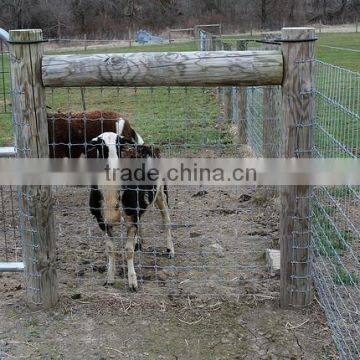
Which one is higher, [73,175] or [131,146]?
[131,146]

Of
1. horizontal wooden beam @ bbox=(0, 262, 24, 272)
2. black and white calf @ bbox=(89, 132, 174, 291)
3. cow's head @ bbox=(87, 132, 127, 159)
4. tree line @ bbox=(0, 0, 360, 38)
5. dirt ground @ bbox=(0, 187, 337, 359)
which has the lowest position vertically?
dirt ground @ bbox=(0, 187, 337, 359)

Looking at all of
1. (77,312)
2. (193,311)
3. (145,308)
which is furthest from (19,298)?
(193,311)

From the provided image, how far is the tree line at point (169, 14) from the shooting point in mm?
55438

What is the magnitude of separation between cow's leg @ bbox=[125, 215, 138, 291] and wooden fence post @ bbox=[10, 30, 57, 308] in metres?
0.61

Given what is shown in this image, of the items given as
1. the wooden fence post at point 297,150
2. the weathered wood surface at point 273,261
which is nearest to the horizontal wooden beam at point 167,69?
the wooden fence post at point 297,150

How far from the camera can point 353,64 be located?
691 inches

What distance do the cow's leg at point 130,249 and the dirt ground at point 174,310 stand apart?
3.6 inches

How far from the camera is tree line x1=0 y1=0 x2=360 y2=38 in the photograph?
55438mm

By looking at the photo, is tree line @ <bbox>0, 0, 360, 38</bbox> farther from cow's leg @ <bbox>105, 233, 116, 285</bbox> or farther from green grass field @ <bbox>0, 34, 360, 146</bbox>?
cow's leg @ <bbox>105, 233, 116, 285</bbox>

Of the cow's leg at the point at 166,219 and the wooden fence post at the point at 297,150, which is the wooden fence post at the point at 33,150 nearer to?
the cow's leg at the point at 166,219

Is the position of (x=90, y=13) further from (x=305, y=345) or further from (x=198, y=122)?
(x=305, y=345)

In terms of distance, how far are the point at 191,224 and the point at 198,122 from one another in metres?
5.25

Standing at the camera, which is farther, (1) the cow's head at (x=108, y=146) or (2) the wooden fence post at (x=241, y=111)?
(2) the wooden fence post at (x=241, y=111)

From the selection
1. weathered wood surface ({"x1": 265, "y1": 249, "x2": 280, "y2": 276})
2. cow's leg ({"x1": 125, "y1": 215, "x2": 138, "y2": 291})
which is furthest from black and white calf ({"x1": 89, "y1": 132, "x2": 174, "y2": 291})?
weathered wood surface ({"x1": 265, "y1": 249, "x2": 280, "y2": 276})
